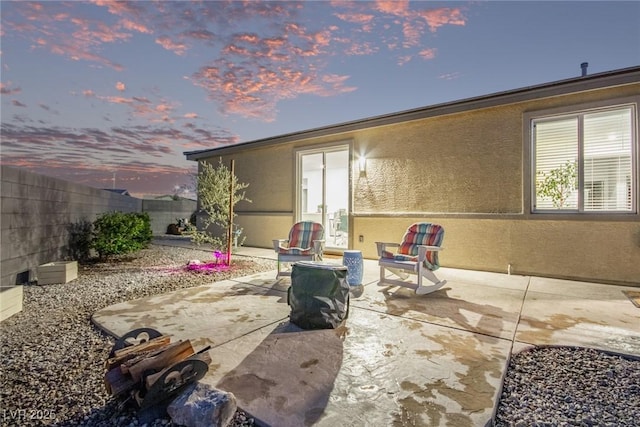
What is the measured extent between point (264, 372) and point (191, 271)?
3.96 metres

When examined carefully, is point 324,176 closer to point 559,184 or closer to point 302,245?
point 302,245

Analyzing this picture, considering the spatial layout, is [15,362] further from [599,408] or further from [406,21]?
[406,21]

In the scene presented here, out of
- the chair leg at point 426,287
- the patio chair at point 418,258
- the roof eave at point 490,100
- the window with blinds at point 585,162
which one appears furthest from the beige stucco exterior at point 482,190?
the chair leg at point 426,287

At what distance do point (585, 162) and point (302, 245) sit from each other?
4.80 m

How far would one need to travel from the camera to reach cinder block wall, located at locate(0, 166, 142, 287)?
3.96 m

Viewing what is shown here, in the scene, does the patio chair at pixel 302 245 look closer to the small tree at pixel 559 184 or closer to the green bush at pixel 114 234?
the green bush at pixel 114 234

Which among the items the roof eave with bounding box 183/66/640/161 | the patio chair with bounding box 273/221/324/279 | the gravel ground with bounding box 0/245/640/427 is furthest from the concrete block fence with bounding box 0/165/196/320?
the roof eave with bounding box 183/66/640/161

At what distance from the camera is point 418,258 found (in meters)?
3.96

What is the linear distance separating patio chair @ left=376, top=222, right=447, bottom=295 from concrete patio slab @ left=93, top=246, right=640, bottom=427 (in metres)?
0.15

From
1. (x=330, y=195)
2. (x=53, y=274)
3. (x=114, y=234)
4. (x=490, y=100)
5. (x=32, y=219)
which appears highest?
(x=490, y=100)

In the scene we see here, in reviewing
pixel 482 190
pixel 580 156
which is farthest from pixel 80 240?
pixel 580 156

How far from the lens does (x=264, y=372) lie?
77.0 inches

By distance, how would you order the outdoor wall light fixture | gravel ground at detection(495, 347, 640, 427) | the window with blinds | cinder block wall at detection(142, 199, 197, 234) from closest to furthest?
gravel ground at detection(495, 347, 640, 427)
the window with blinds
the outdoor wall light fixture
cinder block wall at detection(142, 199, 197, 234)

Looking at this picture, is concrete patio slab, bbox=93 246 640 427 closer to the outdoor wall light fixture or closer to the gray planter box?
the gray planter box
